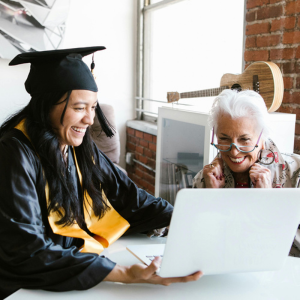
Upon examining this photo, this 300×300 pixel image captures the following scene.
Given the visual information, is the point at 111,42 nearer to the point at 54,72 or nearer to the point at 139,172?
the point at 139,172

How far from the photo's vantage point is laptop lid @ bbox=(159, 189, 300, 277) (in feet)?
2.70

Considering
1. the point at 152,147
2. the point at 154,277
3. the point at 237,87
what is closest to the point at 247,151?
the point at 237,87

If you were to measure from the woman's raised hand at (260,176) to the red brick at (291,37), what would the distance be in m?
0.89

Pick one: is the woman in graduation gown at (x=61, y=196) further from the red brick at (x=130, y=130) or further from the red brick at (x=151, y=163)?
the red brick at (x=130, y=130)

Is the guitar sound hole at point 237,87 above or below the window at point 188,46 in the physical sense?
below

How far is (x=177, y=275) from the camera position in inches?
35.9

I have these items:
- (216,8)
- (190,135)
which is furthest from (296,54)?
(216,8)

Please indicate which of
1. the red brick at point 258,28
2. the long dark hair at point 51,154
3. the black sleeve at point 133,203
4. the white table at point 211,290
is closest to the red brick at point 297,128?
the red brick at point 258,28

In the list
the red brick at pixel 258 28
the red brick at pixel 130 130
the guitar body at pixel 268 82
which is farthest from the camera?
the red brick at pixel 130 130

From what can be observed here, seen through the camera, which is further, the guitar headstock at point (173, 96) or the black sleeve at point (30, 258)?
the guitar headstock at point (173, 96)

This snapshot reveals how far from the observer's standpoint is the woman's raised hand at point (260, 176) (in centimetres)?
145

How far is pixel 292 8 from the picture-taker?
1989 mm

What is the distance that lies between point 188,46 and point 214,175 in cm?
188

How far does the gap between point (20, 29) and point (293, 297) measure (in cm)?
316
